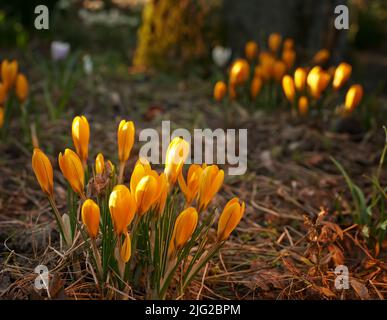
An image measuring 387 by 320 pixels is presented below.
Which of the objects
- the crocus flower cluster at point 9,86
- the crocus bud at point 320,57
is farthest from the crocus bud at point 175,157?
the crocus bud at point 320,57

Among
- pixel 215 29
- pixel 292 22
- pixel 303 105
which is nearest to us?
pixel 303 105

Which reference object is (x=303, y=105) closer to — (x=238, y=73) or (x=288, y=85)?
(x=288, y=85)

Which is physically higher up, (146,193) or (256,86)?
(256,86)

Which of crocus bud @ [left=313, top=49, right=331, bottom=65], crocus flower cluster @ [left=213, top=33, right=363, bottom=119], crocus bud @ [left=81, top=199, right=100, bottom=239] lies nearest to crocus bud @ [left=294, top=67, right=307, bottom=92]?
crocus flower cluster @ [left=213, top=33, right=363, bottom=119]

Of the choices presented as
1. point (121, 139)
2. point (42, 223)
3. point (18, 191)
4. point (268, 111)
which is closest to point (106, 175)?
point (121, 139)

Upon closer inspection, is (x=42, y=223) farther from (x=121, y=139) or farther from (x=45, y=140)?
(x=45, y=140)

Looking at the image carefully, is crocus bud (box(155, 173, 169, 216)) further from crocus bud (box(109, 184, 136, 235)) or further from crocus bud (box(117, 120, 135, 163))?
crocus bud (box(117, 120, 135, 163))

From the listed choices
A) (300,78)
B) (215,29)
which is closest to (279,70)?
(300,78)

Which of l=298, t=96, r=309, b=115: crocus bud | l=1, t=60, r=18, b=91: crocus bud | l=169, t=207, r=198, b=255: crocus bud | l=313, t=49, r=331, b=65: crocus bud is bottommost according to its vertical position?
l=169, t=207, r=198, b=255: crocus bud
